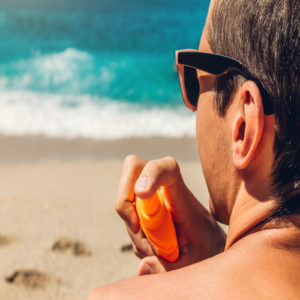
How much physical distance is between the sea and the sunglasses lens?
189 inches

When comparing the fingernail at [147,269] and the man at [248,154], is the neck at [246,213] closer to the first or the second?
the man at [248,154]

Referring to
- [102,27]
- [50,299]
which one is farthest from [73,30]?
[50,299]

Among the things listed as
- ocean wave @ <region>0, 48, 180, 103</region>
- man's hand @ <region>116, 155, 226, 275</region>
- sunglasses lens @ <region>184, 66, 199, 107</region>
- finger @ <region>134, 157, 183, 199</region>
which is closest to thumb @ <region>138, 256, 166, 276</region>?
man's hand @ <region>116, 155, 226, 275</region>

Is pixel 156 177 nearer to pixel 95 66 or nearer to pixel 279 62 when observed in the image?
pixel 279 62

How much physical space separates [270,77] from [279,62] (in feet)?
0.13

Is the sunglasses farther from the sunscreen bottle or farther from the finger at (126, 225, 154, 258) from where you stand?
the finger at (126, 225, 154, 258)

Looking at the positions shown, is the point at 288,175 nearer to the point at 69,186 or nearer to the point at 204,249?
the point at 204,249

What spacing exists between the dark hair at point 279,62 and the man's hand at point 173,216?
17.9 inches

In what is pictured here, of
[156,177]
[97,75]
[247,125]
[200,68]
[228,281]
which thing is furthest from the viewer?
[97,75]

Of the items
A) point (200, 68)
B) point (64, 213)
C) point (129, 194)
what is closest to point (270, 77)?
point (200, 68)

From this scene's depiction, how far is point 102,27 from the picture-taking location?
12812mm

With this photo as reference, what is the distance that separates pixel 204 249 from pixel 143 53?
10.3 meters

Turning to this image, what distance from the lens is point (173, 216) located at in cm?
166

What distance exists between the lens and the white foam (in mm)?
6367
